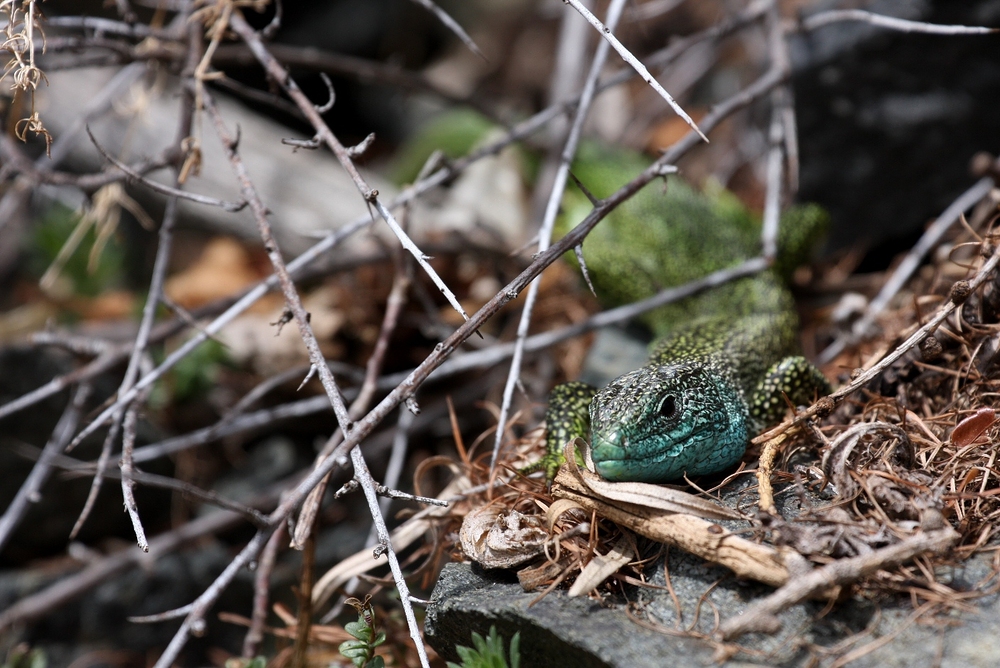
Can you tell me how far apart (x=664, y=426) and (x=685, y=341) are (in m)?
1.11

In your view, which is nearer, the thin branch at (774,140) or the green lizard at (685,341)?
the green lizard at (685,341)

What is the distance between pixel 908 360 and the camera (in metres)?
2.99

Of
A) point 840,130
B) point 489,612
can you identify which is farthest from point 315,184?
point 489,612

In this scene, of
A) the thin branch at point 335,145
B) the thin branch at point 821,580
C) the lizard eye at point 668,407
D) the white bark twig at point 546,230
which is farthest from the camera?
the white bark twig at point 546,230

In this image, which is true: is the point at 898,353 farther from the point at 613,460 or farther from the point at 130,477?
the point at 130,477

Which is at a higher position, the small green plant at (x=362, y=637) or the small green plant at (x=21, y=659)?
the small green plant at (x=362, y=637)

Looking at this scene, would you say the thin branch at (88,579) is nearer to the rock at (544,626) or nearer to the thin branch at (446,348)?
the thin branch at (446,348)

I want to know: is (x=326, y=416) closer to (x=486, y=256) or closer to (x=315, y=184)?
(x=486, y=256)

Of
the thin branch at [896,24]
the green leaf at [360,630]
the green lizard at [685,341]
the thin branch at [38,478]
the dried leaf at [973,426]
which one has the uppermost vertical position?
the thin branch at [896,24]

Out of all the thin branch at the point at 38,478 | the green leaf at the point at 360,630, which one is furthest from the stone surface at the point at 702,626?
the thin branch at the point at 38,478

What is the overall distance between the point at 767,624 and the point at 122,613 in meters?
3.77

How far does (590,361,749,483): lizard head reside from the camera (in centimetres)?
245

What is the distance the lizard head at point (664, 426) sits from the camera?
2451 millimetres

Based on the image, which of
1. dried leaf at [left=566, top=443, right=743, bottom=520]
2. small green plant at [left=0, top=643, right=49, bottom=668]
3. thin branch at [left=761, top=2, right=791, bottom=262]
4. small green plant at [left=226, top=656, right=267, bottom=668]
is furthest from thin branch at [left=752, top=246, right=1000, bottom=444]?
small green plant at [left=0, top=643, right=49, bottom=668]
